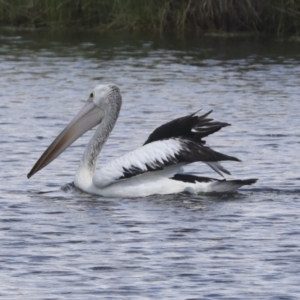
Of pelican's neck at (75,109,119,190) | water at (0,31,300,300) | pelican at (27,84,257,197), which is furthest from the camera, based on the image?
pelican's neck at (75,109,119,190)

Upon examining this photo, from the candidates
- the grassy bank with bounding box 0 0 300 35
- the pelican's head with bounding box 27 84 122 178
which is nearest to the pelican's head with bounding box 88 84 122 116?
the pelican's head with bounding box 27 84 122 178

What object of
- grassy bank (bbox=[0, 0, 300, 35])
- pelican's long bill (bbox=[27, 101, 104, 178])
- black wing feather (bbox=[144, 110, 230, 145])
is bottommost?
grassy bank (bbox=[0, 0, 300, 35])

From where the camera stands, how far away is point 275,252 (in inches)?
283

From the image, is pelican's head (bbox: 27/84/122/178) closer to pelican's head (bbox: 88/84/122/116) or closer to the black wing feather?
pelican's head (bbox: 88/84/122/116)

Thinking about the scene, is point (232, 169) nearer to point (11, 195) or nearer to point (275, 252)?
point (11, 195)

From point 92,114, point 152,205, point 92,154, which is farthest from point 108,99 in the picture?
point 152,205

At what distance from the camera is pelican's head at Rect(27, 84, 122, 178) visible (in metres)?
9.86

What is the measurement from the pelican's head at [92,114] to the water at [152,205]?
319 mm

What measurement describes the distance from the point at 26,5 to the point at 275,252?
659 inches

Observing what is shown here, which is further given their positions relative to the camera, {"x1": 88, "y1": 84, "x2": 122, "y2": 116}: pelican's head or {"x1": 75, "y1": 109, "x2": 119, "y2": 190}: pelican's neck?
{"x1": 88, "y1": 84, "x2": 122, "y2": 116}: pelican's head

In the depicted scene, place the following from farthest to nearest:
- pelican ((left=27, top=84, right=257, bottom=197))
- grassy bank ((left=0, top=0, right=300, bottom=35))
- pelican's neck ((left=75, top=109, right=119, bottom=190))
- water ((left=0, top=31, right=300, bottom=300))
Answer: grassy bank ((left=0, top=0, right=300, bottom=35)) < pelican's neck ((left=75, top=109, right=119, bottom=190)) < pelican ((left=27, top=84, right=257, bottom=197)) < water ((left=0, top=31, right=300, bottom=300))

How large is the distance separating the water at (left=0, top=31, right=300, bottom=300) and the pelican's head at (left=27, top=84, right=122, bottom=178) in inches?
12.5

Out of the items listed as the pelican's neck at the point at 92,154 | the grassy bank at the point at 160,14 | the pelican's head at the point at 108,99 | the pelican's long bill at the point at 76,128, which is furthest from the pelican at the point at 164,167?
the grassy bank at the point at 160,14

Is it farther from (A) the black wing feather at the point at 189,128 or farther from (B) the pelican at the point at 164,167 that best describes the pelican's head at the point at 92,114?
(A) the black wing feather at the point at 189,128
